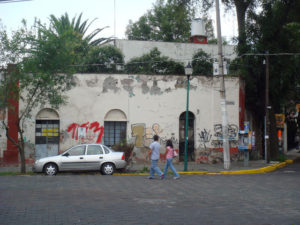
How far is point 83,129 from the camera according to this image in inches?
918

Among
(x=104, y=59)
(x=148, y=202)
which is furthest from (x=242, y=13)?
(x=148, y=202)

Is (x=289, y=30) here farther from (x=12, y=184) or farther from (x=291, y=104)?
(x=12, y=184)

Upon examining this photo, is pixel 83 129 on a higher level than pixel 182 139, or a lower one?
higher

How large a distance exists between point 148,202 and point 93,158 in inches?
312

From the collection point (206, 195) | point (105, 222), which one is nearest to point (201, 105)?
point (206, 195)

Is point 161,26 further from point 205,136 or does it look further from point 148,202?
point 148,202

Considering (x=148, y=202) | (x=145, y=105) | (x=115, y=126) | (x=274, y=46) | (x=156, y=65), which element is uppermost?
(x=156, y=65)

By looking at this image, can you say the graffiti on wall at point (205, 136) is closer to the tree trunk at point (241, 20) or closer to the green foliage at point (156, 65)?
the tree trunk at point (241, 20)

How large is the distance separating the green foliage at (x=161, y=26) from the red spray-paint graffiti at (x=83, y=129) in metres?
28.5

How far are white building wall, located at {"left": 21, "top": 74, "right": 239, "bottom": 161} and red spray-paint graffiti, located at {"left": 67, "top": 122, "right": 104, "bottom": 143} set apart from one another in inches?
2.3

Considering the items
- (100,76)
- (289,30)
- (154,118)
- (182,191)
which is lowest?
(182,191)

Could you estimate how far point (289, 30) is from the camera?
25109 mm

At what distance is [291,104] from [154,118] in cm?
1610

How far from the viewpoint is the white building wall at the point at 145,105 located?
2336cm
